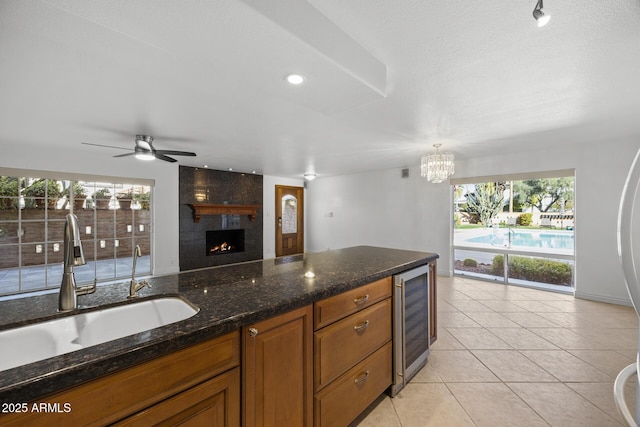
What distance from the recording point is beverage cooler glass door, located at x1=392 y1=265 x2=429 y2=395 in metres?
1.89

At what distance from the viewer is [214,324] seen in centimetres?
98

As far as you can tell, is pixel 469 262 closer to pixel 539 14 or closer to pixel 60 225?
pixel 539 14

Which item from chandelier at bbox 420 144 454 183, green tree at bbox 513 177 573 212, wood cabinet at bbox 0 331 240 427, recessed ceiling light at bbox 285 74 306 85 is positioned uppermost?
recessed ceiling light at bbox 285 74 306 85

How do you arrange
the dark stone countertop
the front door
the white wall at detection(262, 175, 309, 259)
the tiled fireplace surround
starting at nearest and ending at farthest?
1. the dark stone countertop
2. the tiled fireplace surround
3. the white wall at detection(262, 175, 309, 259)
4. the front door

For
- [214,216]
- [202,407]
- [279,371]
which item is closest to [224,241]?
[214,216]

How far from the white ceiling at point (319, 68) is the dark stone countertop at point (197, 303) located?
1254 millimetres

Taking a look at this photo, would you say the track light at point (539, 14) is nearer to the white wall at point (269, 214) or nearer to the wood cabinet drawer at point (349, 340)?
the wood cabinet drawer at point (349, 340)

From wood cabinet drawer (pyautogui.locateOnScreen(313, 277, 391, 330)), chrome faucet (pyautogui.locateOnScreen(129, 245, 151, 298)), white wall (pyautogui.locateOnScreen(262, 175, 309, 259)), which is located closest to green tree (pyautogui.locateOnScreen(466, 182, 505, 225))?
wood cabinet drawer (pyautogui.locateOnScreen(313, 277, 391, 330))

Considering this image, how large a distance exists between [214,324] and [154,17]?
4.29 feet

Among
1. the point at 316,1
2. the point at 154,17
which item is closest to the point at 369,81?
the point at 316,1

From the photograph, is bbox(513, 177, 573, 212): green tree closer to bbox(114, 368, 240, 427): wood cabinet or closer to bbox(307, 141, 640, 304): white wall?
bbox(307, 141, 640, 304): white wall

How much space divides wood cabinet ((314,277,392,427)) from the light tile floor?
251mm

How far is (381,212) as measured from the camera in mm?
6559

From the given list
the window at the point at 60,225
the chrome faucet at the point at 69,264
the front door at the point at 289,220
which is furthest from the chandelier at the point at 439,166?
the window at the point at 60,225
